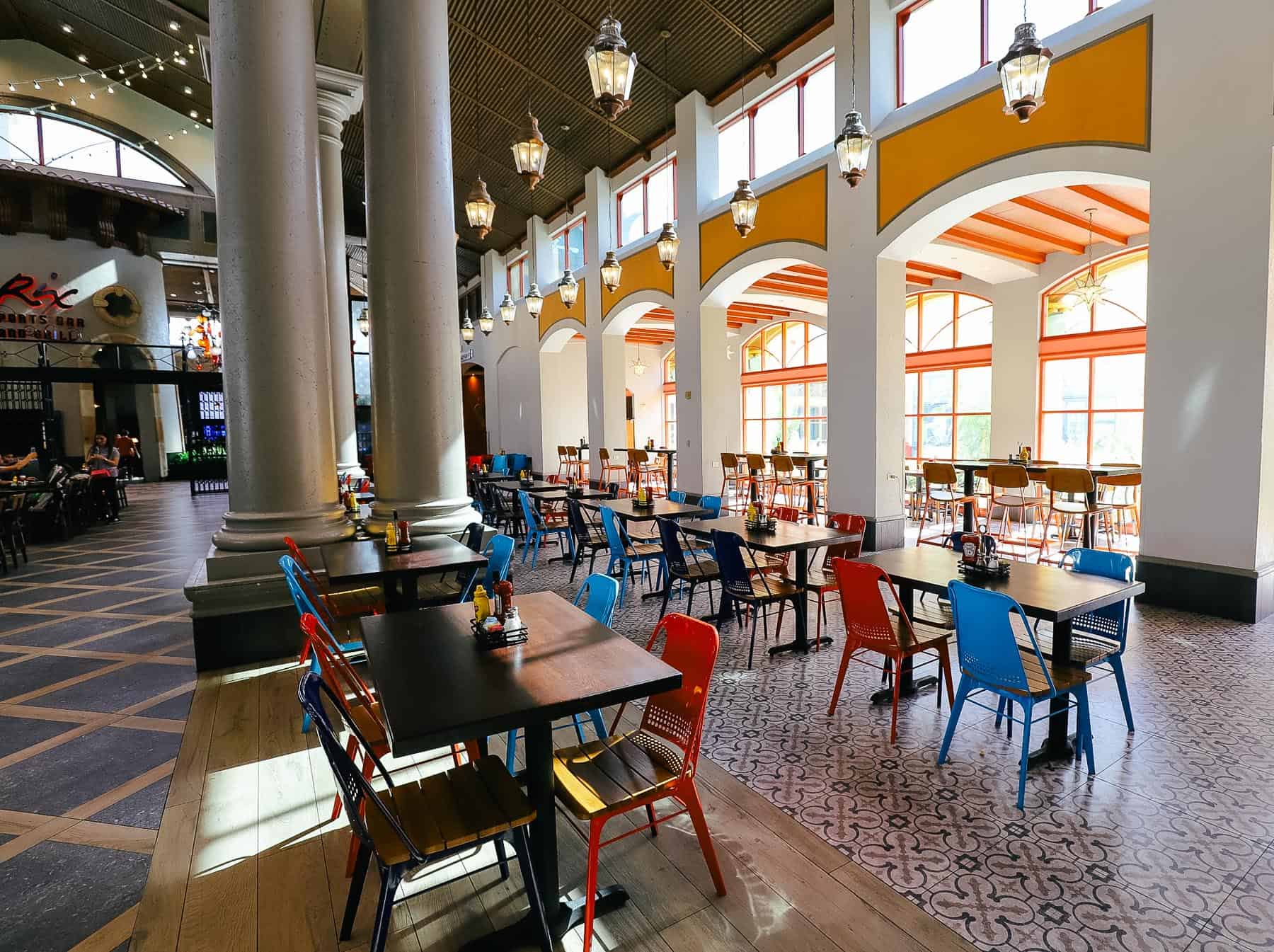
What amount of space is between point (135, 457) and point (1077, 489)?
19.5 m

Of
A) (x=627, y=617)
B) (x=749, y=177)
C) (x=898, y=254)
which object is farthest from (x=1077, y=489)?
(x=749, y=177)

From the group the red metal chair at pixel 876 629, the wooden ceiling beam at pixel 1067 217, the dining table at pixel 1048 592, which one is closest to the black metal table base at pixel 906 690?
the dining table at pixel 1048 592

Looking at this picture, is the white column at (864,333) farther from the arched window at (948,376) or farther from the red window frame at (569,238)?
the red window frame at (569,238)

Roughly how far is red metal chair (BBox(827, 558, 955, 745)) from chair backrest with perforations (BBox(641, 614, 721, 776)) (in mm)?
1174

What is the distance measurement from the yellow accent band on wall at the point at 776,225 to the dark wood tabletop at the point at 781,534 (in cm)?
397

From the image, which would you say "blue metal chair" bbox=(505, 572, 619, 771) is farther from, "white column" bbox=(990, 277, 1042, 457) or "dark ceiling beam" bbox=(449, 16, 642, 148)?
"white column" bbox=(990, 277, 1042, 457)

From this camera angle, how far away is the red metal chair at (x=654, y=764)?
1.82 metres

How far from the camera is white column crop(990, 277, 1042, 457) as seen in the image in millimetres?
9508

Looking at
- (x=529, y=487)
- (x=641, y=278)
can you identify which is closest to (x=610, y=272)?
(x=529, y=487)

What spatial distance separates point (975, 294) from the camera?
33.8 feet

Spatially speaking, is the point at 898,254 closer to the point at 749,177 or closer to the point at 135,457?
the point at 749,177

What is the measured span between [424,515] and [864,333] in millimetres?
4833

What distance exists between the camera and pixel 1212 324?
14.8ft

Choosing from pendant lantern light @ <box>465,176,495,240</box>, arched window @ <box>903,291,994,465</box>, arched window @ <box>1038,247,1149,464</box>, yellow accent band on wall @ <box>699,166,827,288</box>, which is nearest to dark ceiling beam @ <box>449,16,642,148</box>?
yellow accent band on wall @ <box>699,166,827,288</box>
